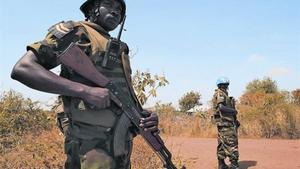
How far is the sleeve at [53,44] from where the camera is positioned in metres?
2.14

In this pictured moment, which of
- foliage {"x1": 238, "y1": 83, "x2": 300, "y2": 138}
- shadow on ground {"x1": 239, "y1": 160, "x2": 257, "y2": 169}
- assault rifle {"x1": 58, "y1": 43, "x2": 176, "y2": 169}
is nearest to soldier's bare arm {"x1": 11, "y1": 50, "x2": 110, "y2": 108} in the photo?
assault rifle {"x1": 58, "y1": 43, "x2": 176, "y2": 169}

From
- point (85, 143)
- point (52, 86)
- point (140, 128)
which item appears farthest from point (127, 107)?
point (52, 86)

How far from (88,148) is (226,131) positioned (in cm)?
624

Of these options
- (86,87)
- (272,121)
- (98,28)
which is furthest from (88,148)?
(272,121)

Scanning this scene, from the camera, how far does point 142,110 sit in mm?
2572

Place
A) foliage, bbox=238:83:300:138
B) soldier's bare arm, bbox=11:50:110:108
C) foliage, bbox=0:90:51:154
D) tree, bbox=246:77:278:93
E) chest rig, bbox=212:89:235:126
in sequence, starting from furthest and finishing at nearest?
1. tree, bbox=246:77:278:93
2. foliage, bbox=238:83:300:138
3. foliage, bbox=0:90:51:154
4. chest rig, bbox=212:89:235:126
5. soldier's bare arm, bbox=11:50:110:108

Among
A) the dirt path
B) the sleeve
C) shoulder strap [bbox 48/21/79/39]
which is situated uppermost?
shoulder strap [bbox 48/21/79/39]

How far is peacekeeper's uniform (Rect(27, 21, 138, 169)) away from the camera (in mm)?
2201

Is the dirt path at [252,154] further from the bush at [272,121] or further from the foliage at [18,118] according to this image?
the foliage at [18,118]

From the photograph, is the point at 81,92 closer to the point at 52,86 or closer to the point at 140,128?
the point at 52,86

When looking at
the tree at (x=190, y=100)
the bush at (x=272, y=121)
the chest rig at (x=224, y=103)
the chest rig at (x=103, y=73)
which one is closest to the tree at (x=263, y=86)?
the tree at (x=190, y=100)

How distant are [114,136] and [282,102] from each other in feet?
46.6

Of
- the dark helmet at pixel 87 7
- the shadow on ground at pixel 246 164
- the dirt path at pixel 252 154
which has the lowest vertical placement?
the shadow on ground at pixel 246 164

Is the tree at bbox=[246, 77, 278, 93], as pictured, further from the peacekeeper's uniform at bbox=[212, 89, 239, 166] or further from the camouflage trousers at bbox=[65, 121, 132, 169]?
the camouflage trousers at bbox=[65, 121, 132, 169]
